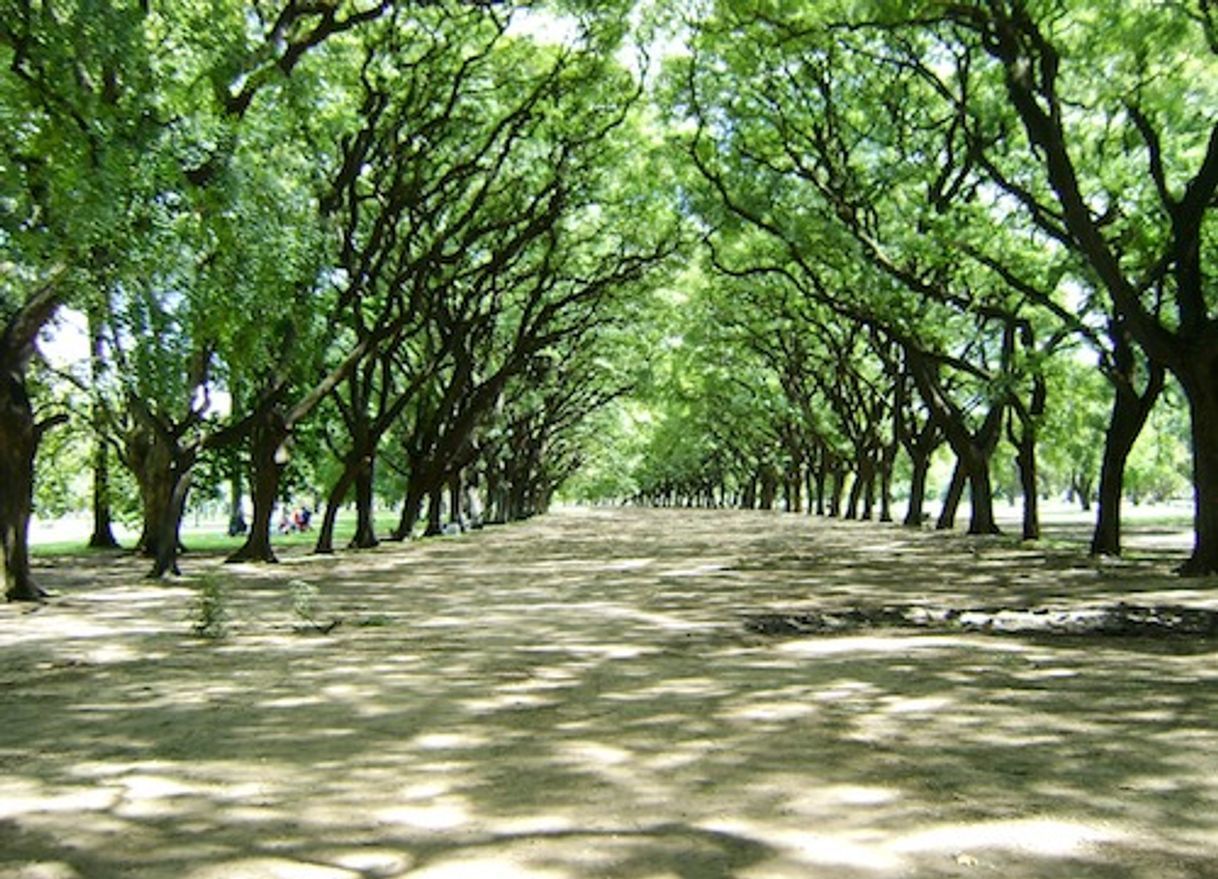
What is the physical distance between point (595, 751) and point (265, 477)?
16.4 meters

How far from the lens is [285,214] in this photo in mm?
13188

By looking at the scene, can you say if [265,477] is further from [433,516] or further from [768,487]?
[768,487]

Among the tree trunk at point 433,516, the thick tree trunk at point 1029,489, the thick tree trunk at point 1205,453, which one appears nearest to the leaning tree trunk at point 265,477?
the tree trunk at point 433,516

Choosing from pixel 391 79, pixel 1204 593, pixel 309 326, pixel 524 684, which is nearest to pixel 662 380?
pixel 391 79

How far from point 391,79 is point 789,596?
12653 mm

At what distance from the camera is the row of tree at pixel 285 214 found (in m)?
10.6

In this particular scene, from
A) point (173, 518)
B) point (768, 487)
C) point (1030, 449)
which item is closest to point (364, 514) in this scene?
point (173, 518)

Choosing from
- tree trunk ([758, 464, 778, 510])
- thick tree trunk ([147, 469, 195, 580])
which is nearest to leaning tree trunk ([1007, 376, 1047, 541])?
thick tree trunk ([147, 469, 195, 580])

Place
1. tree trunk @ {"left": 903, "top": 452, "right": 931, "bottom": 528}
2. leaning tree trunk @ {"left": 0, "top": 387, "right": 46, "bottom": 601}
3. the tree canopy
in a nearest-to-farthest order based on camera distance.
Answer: the tree canopy, leaning tree trunk @ {"left": 0, "top": 387, "right": 46, "bottom": 601}, tree trunk @ {"left": 903, "top": 452, "right": 931, "bottom": 528}

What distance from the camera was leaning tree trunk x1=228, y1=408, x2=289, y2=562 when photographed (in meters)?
20.1

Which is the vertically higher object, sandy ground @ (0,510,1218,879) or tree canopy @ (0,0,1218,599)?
tree canopy @ (0,0,1218,599)

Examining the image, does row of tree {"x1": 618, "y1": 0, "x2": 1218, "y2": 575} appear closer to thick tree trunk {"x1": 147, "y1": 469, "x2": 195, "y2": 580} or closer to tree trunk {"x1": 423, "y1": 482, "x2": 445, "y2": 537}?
thick tree trunk {"x1": 147, "y1": 469, "x2": 195, "y2": 580}

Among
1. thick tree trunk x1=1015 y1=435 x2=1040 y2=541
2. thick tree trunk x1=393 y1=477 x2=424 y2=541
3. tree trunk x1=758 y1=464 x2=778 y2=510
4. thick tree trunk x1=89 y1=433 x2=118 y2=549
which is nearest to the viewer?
thick tree trunk x1=1015 y1=435 x2=1040 y2=541

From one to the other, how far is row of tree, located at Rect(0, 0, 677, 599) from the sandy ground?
12.2ft
